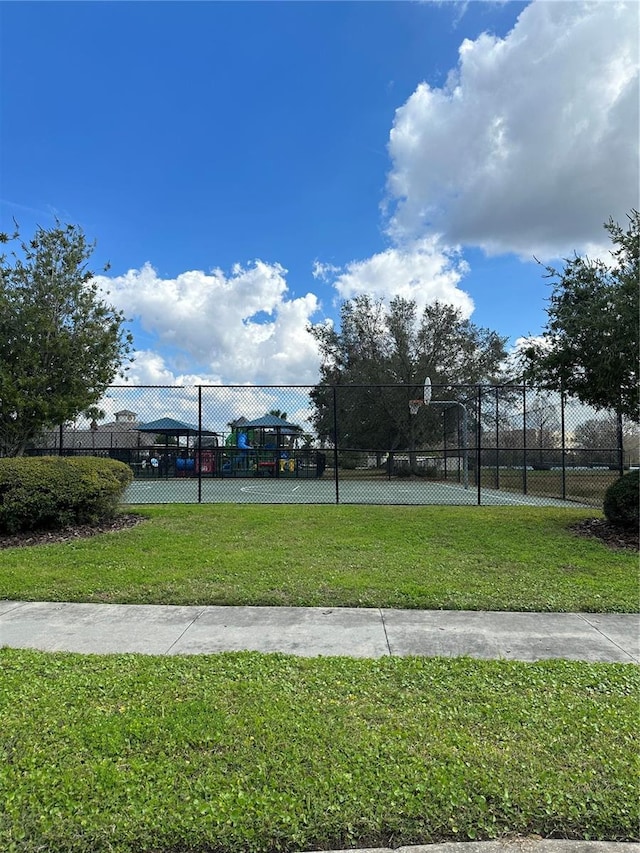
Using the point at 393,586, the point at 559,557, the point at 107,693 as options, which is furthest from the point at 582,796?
the point at 559,557

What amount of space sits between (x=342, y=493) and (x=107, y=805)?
39.6ft

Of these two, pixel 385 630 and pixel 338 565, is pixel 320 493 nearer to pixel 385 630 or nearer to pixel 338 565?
pixel 338 565

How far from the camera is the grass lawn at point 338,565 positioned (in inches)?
198

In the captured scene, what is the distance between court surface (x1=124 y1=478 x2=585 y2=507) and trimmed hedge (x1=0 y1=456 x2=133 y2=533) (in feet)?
6.02

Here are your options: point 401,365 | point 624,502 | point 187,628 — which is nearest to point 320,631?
point 187,628

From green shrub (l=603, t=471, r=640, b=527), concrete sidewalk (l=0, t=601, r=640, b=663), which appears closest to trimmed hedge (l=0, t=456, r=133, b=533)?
concrete sidewalk (l=0, t=601, r=640, b=663)

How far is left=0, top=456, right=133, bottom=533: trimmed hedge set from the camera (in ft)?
25.4

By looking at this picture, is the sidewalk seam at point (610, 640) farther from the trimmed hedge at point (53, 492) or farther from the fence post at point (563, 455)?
the fence post at point (563, 455)

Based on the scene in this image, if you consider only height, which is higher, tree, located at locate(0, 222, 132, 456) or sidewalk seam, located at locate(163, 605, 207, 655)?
tree, located at locate(0, 222, 132, 456)

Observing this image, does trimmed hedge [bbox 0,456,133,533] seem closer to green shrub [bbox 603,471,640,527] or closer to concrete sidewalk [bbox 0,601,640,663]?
concrete sidewalk [bbox 0,601,640,663]

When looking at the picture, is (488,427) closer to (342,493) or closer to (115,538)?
(342,493)

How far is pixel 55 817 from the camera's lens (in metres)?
2.05

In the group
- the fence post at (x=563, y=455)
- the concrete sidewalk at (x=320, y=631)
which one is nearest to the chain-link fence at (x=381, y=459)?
the fence post at (x=563, y=455)

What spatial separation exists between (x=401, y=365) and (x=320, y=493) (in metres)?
15.4
